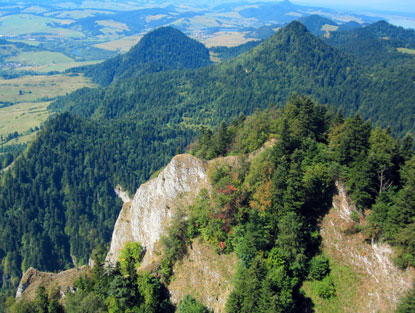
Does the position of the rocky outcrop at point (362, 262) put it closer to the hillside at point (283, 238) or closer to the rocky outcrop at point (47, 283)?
the hillside at point (283, 238)

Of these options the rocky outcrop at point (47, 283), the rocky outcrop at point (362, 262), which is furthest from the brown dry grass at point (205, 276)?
the rocky outcrop at point (47, 283)

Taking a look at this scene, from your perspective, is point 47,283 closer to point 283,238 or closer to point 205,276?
point 205,276

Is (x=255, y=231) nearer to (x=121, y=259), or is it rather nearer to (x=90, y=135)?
(x=121, y=259)

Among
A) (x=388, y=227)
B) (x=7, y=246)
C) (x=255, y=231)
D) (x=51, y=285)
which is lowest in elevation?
(x=7, y=246)

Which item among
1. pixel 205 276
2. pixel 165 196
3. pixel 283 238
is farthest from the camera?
pixel 165 196

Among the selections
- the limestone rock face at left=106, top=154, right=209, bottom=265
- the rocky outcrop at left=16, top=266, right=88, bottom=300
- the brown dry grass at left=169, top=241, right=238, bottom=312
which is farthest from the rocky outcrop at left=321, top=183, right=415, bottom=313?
the rocky outcrop at left=16, top=266, right=88, bottom=300

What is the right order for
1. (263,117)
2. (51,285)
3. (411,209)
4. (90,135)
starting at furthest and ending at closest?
(90,135) < (263,117) < (51,285) < (411,209)

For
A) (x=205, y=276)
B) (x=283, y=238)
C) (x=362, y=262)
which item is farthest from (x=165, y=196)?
(x=362, y=262)

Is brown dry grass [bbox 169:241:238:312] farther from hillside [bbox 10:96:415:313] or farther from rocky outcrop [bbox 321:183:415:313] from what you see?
rocky outcrop [bbox 321:183:415:313]

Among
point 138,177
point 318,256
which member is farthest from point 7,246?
point 318,256
